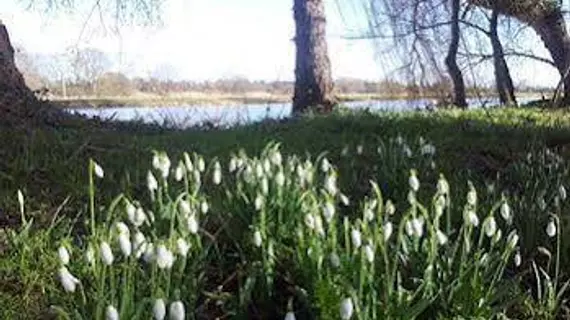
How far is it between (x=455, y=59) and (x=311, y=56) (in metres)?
4.23

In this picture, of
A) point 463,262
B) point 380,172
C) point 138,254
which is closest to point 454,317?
point 463,262

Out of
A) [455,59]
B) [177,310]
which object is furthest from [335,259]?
[455,59]

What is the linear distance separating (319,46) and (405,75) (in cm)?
234

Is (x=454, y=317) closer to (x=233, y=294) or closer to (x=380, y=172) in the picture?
(x=233, y=294)

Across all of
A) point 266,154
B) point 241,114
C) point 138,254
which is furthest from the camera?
point 241,114

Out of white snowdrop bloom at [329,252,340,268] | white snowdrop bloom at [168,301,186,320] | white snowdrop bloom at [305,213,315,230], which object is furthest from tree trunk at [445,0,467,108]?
white snowdrop bloom at [168,301,186,320]

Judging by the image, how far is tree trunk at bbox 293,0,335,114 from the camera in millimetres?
13602

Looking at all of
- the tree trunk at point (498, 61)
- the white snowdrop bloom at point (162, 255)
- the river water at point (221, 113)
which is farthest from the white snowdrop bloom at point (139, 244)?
the tree trunk at point (498, 61)

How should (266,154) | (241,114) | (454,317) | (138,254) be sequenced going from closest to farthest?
1. (138,254)
2. (454,317)
3. (266,154)
4. (241,114)

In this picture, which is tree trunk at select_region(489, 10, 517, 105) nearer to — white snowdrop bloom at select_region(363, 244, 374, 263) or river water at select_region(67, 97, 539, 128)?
river water at select_region(67, 97, 539, 128)

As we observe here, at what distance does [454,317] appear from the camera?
9.27ft

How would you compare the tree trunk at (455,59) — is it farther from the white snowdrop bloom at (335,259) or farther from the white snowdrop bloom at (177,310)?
the white snowdrop bloom at (177,310)

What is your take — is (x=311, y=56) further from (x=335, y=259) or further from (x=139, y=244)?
(x=139, y=244)

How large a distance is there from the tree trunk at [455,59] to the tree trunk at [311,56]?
352 centimetres
